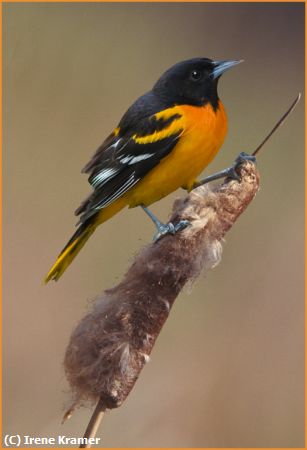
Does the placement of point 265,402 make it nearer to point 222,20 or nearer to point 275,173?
point 275,173

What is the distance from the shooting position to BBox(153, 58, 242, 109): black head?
2875 millimetres

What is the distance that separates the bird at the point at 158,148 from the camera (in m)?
2.71

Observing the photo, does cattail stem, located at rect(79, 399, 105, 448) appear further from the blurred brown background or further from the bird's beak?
the bird's beak

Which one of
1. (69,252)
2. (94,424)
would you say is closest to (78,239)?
(69,252)

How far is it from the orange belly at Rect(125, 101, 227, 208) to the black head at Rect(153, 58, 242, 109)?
3.8 inches

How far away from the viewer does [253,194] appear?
7.41 ft

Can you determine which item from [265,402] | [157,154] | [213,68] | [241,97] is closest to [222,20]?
[241,97]

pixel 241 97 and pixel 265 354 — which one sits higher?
pixel 241 97

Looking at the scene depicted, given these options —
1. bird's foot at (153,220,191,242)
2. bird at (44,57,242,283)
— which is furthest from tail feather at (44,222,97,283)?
bird's foot at (153,220,191,242)

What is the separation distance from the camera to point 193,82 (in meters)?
2.88

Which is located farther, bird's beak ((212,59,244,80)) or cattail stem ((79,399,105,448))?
bird's beak ((212,59,244,80))

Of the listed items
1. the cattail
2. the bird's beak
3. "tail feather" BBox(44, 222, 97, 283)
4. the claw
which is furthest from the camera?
the bird's beak

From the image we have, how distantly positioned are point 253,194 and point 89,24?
2.11 metres

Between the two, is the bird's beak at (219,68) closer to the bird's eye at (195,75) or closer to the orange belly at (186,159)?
the bird's eye at (195,75)
